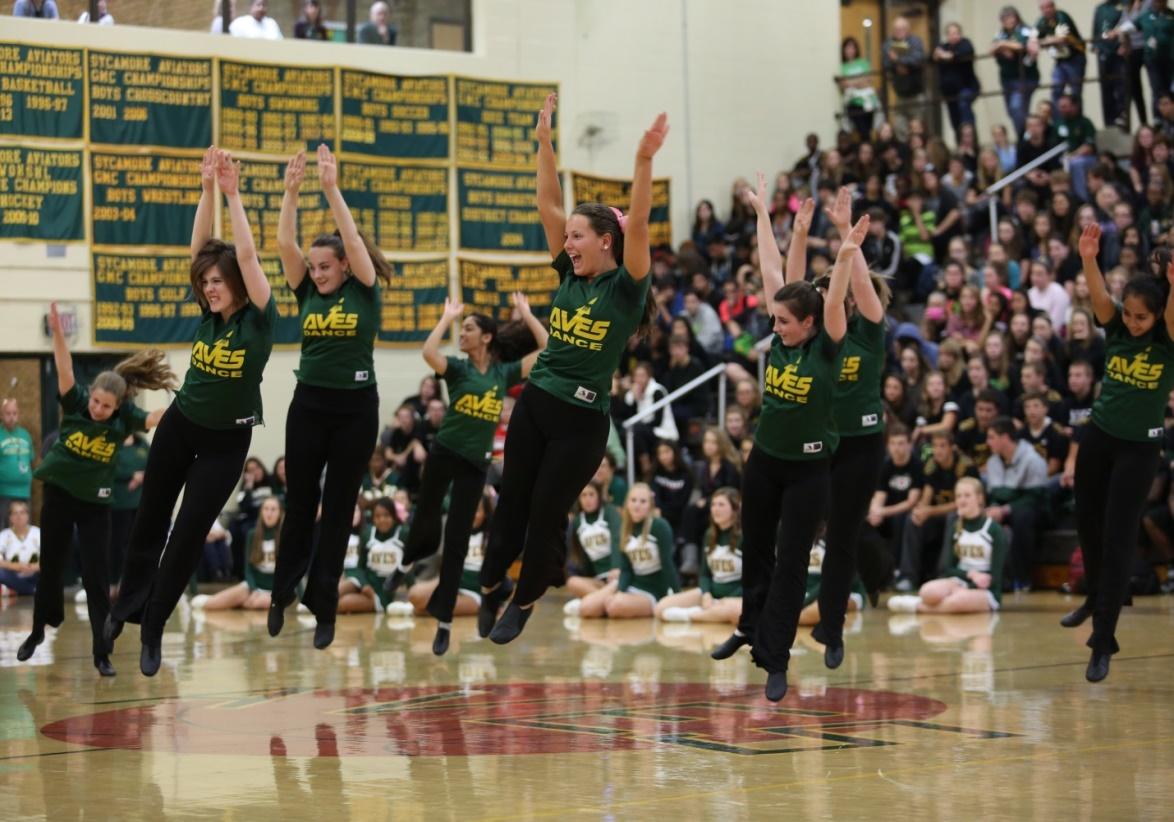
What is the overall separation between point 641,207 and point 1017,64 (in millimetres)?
14191

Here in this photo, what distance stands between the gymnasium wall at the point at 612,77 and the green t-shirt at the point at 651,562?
573 centimetres

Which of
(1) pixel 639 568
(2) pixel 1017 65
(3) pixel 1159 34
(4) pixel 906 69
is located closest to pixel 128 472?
(1) pixel 639 568

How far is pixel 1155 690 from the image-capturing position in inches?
333

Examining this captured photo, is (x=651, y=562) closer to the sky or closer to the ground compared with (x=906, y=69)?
closer to the ground

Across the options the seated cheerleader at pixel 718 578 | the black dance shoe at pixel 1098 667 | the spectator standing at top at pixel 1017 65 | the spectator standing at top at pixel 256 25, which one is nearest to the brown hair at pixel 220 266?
the black dance shoe at pixel 1098 667

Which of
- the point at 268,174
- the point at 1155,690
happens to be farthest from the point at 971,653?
the point at 268,174

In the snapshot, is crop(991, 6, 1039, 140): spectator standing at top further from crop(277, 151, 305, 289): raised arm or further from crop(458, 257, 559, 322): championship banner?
crop(277, 151, 305, 289): raised arm

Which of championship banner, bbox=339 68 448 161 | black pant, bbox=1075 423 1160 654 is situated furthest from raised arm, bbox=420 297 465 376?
championship banner, bbox=339 68 448 161

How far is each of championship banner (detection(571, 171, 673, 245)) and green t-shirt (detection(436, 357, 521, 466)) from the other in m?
10.1

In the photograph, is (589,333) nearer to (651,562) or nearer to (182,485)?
(182,485)

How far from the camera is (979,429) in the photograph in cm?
1502

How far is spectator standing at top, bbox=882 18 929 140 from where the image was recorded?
21.0 metres

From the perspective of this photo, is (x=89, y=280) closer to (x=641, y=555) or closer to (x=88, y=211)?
(x=88, y=211)

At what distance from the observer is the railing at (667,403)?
17.1m
